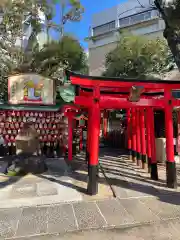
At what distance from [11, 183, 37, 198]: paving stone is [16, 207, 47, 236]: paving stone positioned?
97 centimetres

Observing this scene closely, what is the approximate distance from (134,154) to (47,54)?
8.42 m

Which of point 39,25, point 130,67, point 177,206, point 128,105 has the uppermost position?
point 39,25

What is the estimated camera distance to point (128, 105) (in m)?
6.49

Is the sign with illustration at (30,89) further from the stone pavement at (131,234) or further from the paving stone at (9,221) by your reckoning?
the stone pavement at (131,234)

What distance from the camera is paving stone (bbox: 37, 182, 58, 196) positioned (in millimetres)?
6203

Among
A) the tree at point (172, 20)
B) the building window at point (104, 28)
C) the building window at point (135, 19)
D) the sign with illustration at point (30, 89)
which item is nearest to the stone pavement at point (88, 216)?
the tree at point (172, 20)

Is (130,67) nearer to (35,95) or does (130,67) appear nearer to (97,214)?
(35,95)

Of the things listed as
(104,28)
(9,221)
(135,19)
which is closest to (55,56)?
(9,221)

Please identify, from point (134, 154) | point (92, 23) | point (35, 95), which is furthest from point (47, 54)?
point (92, 23)

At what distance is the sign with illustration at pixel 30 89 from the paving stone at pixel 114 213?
652 centimetres

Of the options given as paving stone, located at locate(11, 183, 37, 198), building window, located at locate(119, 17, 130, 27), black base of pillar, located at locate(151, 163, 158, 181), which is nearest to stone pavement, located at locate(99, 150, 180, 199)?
black base of pillar, located at locate(151, 163, 158, 181)

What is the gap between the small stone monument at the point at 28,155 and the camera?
8.40 meters

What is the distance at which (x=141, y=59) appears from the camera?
14.2 metres

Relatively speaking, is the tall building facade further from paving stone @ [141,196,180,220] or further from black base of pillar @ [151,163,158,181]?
paving stone @ [141,196,180,220]
